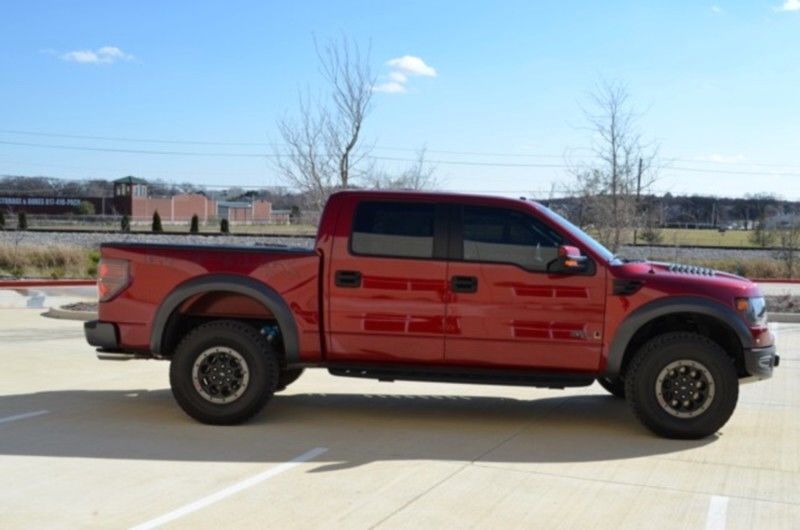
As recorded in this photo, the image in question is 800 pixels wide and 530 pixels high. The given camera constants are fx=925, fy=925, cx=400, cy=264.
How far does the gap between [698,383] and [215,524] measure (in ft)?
13.2

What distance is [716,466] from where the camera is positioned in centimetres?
650

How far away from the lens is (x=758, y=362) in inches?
283

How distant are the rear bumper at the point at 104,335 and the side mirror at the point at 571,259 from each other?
3669 millimetres

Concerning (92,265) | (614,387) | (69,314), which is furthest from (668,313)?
(92,265)

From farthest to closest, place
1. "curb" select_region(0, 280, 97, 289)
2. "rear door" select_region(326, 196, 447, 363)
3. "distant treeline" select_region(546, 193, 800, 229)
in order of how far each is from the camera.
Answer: "distant treeline" select_region(546, 193, 800, 229), "curb" select_region(0, 280, 97, 289), "rear door" select_region(326, 196, 447, 363)

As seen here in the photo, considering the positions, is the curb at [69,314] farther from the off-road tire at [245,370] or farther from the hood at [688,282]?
the hood at [688,282]

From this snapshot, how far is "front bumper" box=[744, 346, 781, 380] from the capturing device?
7.16 meters

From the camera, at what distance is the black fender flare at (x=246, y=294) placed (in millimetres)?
7375

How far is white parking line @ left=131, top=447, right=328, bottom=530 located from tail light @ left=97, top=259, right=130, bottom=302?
2218 mm

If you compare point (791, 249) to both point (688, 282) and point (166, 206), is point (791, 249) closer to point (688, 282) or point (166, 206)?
point (688, 282)

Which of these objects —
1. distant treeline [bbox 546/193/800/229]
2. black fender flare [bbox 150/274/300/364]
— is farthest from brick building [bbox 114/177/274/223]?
black fender flare [bbox 150/274/300/364]

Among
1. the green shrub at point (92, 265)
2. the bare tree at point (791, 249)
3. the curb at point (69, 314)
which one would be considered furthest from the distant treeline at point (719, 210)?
the curb at point (69, 314)

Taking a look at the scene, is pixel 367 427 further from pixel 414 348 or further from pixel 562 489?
pixel 562 489

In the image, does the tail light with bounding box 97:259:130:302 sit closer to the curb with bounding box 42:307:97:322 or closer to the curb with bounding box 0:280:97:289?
the curb with bounding box 42:307:97:322
